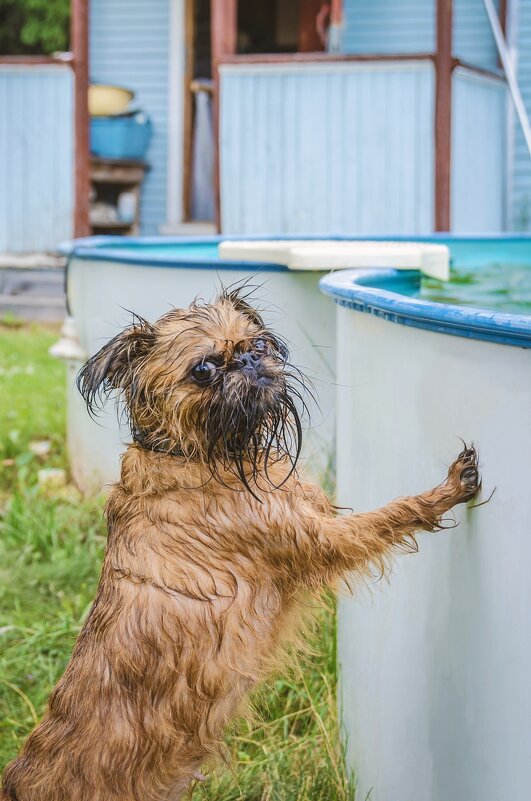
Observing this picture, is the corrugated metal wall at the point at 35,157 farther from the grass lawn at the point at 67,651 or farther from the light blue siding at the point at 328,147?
the grass lawn at the point at 67,651

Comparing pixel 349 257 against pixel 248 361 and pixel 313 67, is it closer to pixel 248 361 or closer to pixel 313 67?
pixel 248 361

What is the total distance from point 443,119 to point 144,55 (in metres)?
5.10

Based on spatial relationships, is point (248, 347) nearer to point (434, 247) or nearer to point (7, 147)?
point (434, 247)

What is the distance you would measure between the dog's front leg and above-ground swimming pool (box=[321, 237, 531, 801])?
0.07 m

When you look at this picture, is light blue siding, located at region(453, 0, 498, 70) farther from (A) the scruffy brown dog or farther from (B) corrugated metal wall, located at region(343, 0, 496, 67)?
(A) the scruffy brown dog

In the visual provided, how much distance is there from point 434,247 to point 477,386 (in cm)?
293

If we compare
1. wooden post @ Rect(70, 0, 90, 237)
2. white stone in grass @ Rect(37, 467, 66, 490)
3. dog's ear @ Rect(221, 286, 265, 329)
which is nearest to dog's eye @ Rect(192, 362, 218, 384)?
dog's ear @ Rect(221, 286, 265, 329)

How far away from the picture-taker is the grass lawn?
308 centimetres

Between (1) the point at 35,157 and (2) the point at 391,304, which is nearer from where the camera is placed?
(2) the point at 391,304

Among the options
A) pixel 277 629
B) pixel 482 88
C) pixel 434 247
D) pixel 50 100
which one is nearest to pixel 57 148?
pixel 50 100

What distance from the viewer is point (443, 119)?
1059 cm

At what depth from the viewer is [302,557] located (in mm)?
2480

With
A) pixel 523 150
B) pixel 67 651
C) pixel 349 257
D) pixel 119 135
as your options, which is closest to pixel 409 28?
pixel 523 150

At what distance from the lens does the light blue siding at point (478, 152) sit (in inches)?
447
